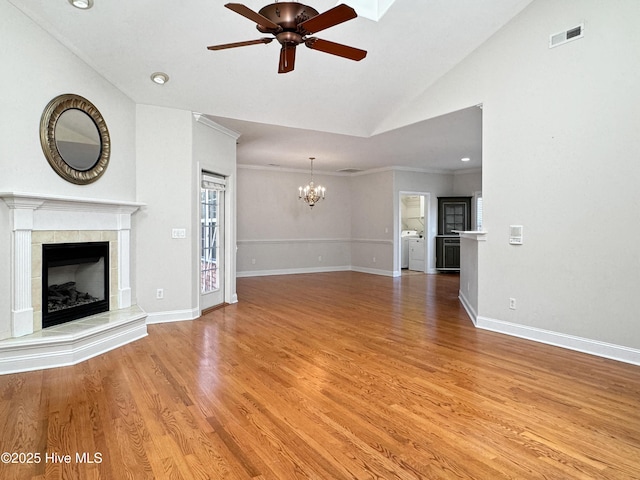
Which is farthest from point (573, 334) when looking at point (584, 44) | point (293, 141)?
point (293, 141)

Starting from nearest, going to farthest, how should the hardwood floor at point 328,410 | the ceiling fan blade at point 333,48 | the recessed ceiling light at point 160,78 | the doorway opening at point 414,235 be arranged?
the hardwood floor at point 328,410, the ceiling fan blade at point 333,48, the recessed ceiling light at point 160,78, the doorway opening at point 414,235

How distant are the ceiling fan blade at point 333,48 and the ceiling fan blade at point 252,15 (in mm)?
310

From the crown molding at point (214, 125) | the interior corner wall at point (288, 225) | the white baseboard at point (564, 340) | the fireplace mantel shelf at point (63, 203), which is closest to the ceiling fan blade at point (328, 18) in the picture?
the fireplace mantel shelf at point (63, 203)

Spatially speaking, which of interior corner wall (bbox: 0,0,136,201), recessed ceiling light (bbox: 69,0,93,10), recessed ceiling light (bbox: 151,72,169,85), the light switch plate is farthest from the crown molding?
recessed ceiling light (bbox: 69,0,93,10)

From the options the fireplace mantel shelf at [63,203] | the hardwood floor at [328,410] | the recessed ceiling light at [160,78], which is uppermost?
the recessed ceiling light at [160,78]

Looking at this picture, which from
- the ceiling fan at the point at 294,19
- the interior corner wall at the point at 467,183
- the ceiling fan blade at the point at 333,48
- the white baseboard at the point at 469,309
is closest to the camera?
the ceiling fan at the point at 294,19

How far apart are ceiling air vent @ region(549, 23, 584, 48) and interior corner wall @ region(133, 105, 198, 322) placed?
4288 millimetres

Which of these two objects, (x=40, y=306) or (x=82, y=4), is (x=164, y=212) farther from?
(x=82, y=4)

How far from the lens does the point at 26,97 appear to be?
3.34 m

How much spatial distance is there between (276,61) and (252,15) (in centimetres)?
219

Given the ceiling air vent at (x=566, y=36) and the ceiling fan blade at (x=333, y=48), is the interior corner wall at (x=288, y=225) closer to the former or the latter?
the ceiling fan blade at (x=333, y=48)

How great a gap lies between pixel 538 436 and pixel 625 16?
12.0 ft

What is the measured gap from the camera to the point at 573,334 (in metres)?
3.78

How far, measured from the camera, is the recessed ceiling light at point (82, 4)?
10.6ft
